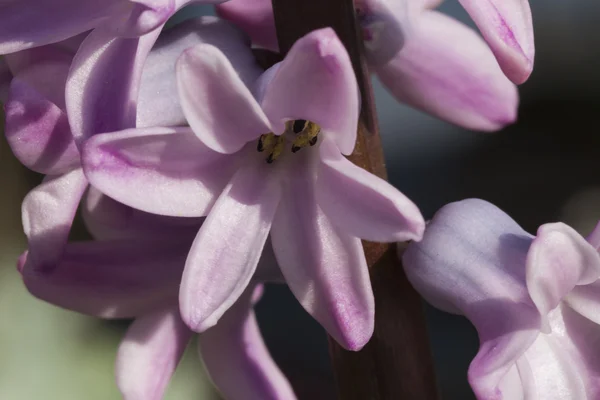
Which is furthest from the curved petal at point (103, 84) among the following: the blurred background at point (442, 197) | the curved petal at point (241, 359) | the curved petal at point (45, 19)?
the blurred background at point (442, 197)

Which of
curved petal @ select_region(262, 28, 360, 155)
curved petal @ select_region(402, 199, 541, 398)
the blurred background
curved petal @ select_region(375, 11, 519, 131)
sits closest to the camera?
curved petal @ select_region(262, 28, 360, 155)

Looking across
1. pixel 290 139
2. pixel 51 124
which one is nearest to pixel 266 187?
pixel 290 139

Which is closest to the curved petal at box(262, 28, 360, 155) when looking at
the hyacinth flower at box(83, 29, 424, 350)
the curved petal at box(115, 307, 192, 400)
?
the hyacinth flower at box(83, 29, 424, 350)

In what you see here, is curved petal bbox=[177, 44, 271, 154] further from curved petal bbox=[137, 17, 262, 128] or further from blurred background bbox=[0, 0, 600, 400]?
blurred background bbox=[0, 0, 600, 400]

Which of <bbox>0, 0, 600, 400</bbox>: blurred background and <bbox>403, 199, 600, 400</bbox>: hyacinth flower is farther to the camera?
<bbox>0, 0, 600, 400</bbox>: blurred background

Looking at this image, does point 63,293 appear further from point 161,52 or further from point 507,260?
point 507,260

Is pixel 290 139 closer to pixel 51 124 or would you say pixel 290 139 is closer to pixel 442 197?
pixel 51 124
